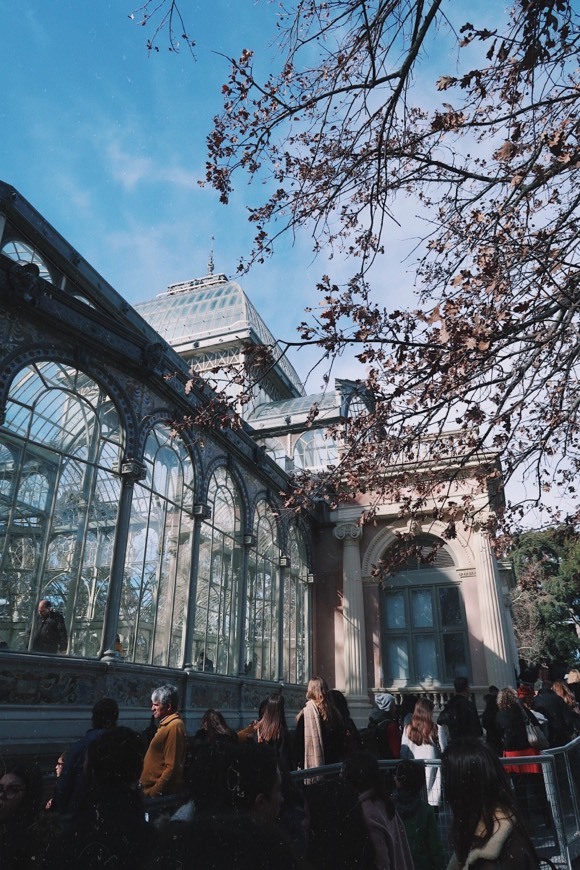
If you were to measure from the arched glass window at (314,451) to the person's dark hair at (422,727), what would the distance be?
1376 centimetres

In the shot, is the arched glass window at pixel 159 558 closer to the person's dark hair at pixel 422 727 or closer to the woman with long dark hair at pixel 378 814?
the person's dark hair at pixel 422 727

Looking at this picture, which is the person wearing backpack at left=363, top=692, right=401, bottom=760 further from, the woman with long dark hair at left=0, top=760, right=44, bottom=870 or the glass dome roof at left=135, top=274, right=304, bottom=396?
the glass dome roof at left=135, top=274, right=304, bottom=396

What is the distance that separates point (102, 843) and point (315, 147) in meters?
5.24

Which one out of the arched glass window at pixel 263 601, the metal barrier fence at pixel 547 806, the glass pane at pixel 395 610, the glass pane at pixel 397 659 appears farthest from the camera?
the glass pane at pixel 395 610

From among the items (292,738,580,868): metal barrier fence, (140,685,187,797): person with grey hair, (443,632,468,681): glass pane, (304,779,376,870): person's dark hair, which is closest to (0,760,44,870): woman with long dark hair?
(304,779,376,870): person's dark hair

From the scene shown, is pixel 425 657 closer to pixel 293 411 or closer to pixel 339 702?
pixel 293 411

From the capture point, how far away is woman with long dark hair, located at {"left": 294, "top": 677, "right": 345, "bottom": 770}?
523 centimetres

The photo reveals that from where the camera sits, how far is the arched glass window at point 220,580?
12.9 m

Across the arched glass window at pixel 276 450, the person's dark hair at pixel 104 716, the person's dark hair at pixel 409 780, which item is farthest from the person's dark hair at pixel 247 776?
the arched glass window at pixel 276 450

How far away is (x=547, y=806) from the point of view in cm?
505

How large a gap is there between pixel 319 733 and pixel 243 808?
337 cm

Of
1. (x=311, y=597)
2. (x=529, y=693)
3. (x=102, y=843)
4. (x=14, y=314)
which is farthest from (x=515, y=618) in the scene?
(x=102, y=843)

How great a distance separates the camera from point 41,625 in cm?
873

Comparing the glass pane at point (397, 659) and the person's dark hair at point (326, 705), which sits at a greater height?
the glass pane at point (397, 659)
